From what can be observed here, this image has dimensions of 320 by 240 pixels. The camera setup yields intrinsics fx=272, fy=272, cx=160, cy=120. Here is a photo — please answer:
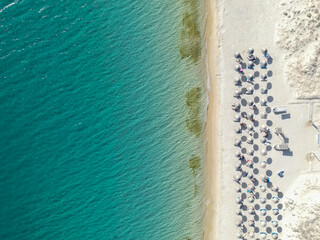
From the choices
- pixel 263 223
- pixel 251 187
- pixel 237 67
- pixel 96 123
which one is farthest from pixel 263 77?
pixel 96 123

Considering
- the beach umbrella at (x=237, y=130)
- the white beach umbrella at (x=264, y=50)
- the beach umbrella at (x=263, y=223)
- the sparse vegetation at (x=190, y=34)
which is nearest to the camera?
the white beach umbrella at (x=264, y=50)

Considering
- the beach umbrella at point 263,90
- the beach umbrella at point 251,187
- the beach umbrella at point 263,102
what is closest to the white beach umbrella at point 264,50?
the beach umbrella at point 263,90

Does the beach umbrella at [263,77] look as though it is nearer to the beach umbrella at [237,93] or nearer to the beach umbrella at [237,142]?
the beach umbrella at [237,93]

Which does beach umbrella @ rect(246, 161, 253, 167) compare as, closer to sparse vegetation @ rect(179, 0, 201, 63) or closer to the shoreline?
the shoreline

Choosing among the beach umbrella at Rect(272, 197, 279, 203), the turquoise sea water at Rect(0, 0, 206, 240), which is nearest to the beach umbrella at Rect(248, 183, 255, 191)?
the beach umbrella at Rect(272, 197, 279, 203)

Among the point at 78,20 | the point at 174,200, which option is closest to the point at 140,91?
the point at 78,20

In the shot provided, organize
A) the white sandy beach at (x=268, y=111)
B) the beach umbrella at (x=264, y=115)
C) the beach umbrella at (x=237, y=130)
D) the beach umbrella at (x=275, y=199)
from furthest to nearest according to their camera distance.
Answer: the beach umbrella at (x=275, y=199) → the beach umbrella at (x=237, y=130) → the beach umbrella at (x=264, y=115) → the white sandy beach at (x=268, y=111)

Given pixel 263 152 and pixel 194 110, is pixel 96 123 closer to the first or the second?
pixel 194 110
